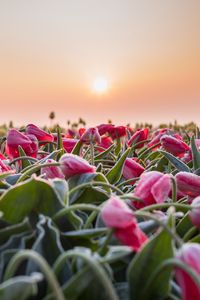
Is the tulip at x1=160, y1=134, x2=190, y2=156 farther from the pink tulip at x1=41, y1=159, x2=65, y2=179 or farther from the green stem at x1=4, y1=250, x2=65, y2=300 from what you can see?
the green stem at x1=4, y1=250, x2=65, y2=300

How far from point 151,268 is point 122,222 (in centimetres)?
7

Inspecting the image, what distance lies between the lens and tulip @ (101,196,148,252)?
29.3 inches

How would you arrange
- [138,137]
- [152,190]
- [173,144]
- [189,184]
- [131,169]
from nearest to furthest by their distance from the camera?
1. [152,190]
2. [189,184]
3. [131,169]
4. [173,144]
5. [138,137]

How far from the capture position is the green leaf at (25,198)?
0.82 metres

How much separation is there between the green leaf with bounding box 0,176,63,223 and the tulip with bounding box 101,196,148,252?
0.11 m

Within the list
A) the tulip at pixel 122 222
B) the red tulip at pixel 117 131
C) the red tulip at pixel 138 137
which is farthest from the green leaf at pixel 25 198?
the red tulip at pixel 117 131

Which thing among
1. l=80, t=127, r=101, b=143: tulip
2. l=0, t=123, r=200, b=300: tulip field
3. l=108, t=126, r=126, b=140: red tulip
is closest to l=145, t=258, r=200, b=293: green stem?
l=0, t=123, r=200, b=300: tulip field

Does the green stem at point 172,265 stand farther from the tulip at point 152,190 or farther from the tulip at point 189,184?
the tulip at point 189,184

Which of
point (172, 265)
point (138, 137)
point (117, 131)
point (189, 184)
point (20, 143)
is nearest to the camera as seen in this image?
point (172, 265)

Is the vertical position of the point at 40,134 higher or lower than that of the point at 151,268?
higher

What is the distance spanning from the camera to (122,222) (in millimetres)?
750

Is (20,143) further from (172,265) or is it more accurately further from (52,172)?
(172,265)

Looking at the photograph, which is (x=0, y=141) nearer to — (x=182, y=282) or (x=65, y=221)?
(x=65, y=221)

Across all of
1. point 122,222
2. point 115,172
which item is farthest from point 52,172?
point 122,222
